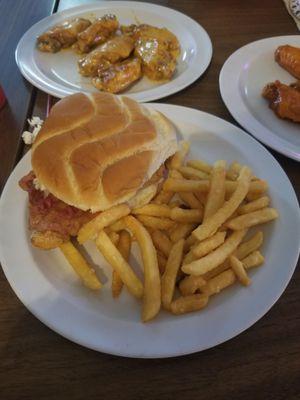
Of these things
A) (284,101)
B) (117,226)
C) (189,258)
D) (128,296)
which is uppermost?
(284,101)

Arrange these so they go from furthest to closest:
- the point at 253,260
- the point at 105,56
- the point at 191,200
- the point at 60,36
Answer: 1. the point at 60,36
2. the point at 105,56
3. the point at 191,200
4. the point at 253,260

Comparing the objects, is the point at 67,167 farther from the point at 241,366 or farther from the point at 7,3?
the point at 7,3

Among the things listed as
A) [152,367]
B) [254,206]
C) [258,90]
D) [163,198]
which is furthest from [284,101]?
[152,367]

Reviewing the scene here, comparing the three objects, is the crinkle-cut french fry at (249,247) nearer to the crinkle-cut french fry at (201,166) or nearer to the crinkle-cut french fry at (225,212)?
the crinkle-cut french fry at (225,212)

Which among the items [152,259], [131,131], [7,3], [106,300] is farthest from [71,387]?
[7,3]

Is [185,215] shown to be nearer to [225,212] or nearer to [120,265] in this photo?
[225,212]
